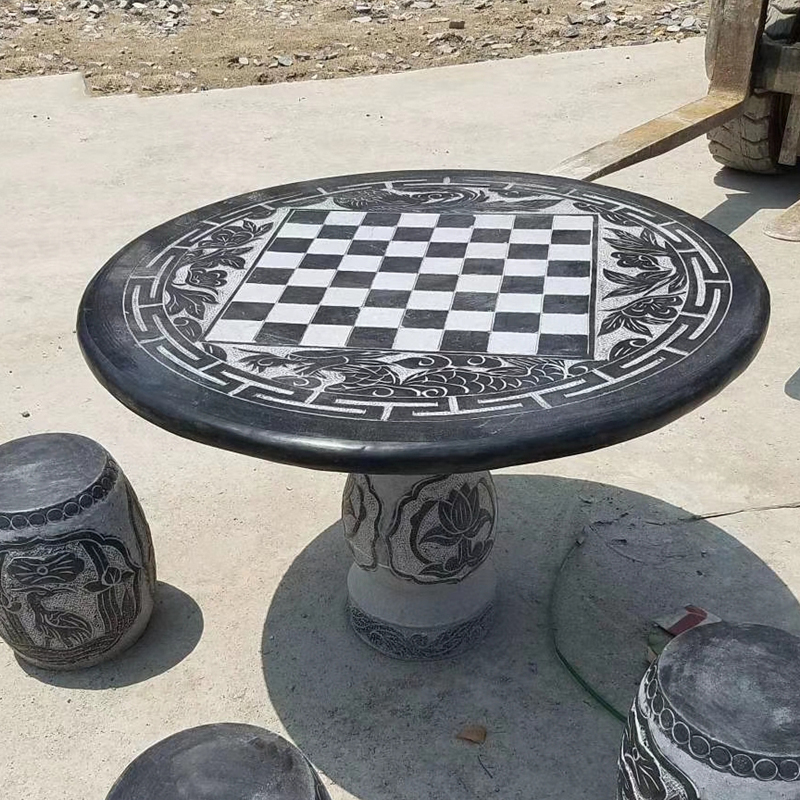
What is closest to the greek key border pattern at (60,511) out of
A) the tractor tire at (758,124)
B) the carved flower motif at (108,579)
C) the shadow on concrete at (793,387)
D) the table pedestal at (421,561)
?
the carved flower motif at (108,579)

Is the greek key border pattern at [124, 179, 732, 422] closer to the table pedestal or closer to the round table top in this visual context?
the round table top

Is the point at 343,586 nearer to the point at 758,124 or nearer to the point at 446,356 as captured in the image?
the point at 446,356

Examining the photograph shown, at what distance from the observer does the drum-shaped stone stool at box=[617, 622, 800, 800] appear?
149 cm

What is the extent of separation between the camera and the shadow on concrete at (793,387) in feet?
10.8

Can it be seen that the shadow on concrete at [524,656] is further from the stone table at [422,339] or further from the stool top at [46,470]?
the stool top at [46,470]

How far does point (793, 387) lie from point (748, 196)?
1.72 m

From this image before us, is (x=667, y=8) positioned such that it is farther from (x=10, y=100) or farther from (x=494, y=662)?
(x=494, y=662)

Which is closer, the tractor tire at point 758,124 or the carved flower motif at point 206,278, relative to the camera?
the carved flower motif at point 206,278

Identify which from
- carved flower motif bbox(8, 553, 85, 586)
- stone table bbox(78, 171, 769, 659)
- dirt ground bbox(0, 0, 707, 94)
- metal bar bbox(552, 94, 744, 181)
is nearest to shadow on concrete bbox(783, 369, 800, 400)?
metal bar bbox(552, 94, 744, 181)

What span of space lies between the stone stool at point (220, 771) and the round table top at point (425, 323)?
1.40 feet

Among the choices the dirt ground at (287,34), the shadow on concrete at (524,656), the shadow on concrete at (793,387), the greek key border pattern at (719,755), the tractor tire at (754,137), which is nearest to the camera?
the greek key border pattern at (719,755)

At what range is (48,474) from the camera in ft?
7.49

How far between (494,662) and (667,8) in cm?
677

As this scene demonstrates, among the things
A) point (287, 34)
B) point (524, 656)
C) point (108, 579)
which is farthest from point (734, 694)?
point (287, 34)
